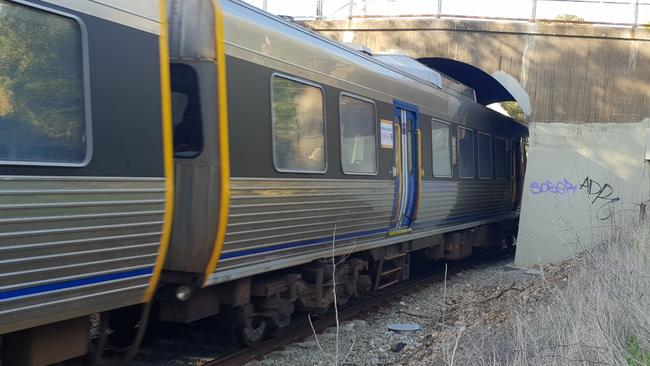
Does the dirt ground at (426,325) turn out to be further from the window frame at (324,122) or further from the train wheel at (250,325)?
the window frame at (324,122)

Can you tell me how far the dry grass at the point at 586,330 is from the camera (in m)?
4.00

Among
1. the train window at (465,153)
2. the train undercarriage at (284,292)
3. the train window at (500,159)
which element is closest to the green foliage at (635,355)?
the train undercarriage at (284,292)

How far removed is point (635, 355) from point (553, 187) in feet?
28.4

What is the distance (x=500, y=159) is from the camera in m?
14.2

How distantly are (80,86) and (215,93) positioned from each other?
4.13 feet

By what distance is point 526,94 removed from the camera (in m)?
12.8

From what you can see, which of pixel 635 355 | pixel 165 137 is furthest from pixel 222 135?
pixel 635 355

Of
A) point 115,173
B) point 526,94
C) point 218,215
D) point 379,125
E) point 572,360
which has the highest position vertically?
point 526,94

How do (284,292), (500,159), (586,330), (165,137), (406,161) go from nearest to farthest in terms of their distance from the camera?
(586,330) < (165,137) < (284,292) < (406,161) < (500,159)

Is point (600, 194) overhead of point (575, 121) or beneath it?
beneath

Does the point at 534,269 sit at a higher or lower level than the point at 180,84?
lower

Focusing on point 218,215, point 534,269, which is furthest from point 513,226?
point 218,215

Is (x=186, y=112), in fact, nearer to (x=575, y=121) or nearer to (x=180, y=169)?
(x=180, y=169)

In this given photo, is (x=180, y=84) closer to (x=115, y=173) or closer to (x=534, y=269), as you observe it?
(x=115, y=173)
